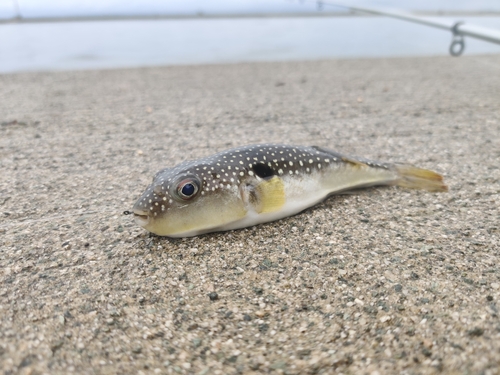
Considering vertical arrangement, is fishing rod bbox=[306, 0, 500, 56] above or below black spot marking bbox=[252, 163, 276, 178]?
above

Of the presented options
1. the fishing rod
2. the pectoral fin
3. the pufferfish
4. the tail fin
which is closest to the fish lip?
the pufferfish

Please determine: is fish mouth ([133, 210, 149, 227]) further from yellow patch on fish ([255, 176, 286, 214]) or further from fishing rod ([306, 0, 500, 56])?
fishing rod ([306, 0, 500, 56])

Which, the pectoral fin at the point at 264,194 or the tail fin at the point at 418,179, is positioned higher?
the pectoral fin at the point at 264,194

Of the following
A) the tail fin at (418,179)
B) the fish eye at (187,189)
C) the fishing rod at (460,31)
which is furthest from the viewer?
the fishing rod at (460,31)

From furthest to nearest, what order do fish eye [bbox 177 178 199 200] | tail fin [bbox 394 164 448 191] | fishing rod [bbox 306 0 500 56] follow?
1. fishing rod [bbox 306 0 500 56]
2. tail fin [bbox 394 164 448 191]
3. fish eye [bbox 177 178 199 200]

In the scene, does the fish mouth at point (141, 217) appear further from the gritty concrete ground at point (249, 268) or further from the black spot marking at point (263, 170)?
the black spot marking at point (263, 170)

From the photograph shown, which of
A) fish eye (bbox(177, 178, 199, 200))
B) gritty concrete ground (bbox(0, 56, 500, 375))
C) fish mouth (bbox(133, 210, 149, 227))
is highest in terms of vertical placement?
fish eye (bbox(177, 178, 199, 200))

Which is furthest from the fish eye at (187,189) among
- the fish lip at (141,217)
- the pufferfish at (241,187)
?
the fish lip at (141,217)

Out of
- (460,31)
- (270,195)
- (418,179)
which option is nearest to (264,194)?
(270,195)

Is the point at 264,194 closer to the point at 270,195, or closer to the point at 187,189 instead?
the point at 270,195
